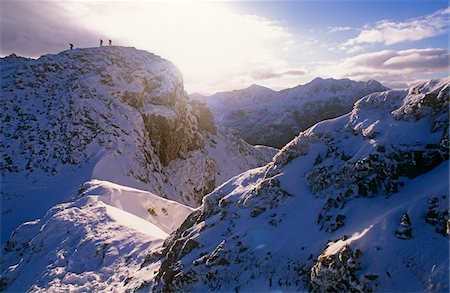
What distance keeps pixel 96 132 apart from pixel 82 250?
28.8 m

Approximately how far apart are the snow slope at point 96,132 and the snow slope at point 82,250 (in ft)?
36.7

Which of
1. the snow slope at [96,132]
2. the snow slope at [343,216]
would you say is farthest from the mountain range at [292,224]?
the snow slope at [96,132]

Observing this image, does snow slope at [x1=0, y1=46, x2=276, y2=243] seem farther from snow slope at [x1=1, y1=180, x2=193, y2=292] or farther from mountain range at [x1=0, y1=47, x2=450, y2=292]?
snow slope at [x1=1, y1=180, x2=193, y2=292]

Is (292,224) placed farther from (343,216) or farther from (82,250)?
(82,250)

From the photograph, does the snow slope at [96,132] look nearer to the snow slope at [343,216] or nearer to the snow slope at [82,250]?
the snow slope at [82,250]

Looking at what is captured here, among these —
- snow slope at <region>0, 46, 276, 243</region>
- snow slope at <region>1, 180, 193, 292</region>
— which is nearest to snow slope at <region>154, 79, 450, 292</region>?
snow slope at <region>1, 180, 193, 292</region>

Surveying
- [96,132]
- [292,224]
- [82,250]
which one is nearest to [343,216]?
[292,224]

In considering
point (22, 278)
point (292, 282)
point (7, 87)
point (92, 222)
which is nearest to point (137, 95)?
point (7, 87)

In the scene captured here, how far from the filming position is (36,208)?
113 feet

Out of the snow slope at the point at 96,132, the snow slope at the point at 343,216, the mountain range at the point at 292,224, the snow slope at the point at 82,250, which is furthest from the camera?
the snow slope at the point at 96,132

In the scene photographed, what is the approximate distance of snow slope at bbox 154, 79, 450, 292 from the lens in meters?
8.91

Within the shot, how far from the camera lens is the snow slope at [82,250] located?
1662cm

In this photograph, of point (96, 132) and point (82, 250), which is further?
point (96, 132)

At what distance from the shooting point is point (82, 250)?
18906mm
